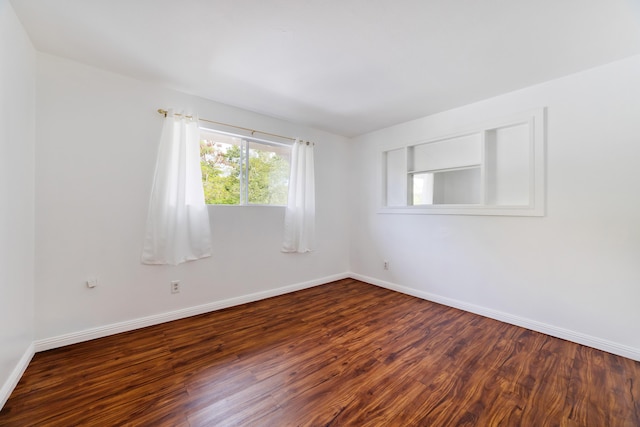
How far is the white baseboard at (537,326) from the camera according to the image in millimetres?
2008

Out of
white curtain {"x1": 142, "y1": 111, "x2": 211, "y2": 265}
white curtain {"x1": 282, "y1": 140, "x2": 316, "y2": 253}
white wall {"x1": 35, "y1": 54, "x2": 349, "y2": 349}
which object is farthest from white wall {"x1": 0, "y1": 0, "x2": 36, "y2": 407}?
white curtain {"x1": 282, "y1": 140, "x2": 316, "y2": 253}

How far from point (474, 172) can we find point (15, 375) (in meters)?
4.44

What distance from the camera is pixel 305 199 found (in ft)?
11.5

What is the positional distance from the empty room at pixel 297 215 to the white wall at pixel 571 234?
0.06ft

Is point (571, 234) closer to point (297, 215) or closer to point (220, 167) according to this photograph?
point (297, 215)

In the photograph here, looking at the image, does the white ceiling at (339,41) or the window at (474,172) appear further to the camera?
the window at (474,172)

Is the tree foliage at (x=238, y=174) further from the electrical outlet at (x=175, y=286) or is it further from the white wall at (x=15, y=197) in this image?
the white wall at (x=15, y=197)

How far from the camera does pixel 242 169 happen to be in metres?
3.10

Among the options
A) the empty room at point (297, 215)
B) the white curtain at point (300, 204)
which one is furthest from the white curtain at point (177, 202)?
the white curtain at point (300, 204)

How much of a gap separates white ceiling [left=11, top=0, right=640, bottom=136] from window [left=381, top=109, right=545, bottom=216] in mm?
503

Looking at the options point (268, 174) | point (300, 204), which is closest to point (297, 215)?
point (300, 204)

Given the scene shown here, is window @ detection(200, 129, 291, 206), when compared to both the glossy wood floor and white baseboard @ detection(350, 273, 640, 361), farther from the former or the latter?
white baseboard @ detection(350, 273, 640, 361)

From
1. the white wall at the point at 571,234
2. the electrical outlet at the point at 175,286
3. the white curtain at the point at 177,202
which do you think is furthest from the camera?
the electrical outlet at the point at 175,286

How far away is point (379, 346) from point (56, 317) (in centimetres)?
269
